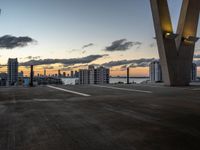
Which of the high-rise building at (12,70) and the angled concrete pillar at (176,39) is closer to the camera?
the angled concrete pillar at (176,39)

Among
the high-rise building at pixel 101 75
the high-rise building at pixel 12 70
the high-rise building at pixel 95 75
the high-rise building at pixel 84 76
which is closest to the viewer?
the high-rise building at pixel 12 70

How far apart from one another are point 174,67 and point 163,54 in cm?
147

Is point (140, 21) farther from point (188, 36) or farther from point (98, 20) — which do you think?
point (188, 36)

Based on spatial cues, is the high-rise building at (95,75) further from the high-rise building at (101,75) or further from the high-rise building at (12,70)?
the high-rise building at (12,70)

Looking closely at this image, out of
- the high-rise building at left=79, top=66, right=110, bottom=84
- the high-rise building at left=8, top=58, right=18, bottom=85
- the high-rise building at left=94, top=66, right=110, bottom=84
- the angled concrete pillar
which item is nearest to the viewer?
the angled concrete pillar

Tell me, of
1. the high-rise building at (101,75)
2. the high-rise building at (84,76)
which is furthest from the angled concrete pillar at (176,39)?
the high-rise building at (84,76)

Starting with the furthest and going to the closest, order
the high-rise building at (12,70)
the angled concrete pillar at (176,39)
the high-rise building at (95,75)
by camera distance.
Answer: the high-rise building at (95,75) → the high-rise building at (12,70) → the angled concrete pillar at (176,39)

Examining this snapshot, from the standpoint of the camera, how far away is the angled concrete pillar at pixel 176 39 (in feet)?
45.1

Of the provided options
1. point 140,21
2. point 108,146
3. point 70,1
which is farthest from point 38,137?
point 140,21

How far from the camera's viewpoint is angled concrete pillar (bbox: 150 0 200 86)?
541 inches

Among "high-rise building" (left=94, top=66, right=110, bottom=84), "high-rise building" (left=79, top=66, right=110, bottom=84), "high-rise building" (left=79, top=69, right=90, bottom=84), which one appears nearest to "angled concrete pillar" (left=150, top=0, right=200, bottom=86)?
"high-rise building" (left=79, top=66, right=110, bottom=84)

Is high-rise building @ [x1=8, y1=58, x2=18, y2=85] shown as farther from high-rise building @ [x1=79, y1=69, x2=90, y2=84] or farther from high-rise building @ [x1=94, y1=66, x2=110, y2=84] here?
high-rise building @ [x1=94, y1=66, x2=110, y2=84]

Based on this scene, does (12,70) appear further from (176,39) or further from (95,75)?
(176,39)

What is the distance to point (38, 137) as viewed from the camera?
2.43 meters
